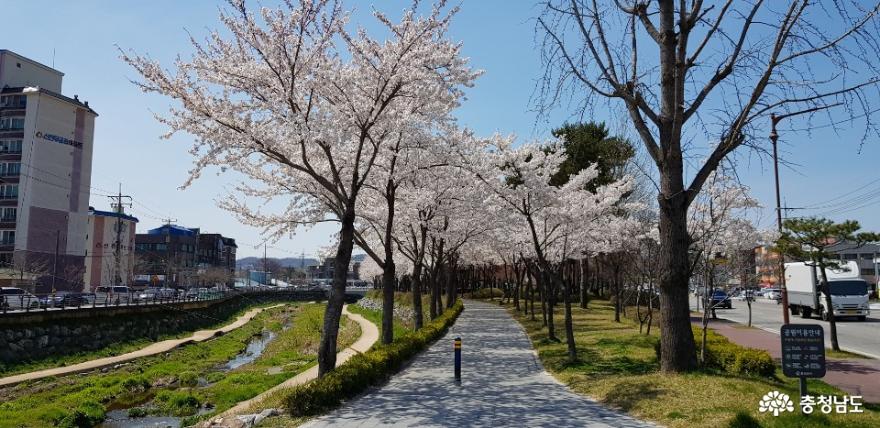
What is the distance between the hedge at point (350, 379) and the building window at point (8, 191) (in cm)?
5818

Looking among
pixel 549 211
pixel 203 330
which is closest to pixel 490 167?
pixel 549 211

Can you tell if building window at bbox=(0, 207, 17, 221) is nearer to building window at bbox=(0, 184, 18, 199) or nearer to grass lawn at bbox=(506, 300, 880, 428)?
building window at bbox=(0, 184, 18, 199)

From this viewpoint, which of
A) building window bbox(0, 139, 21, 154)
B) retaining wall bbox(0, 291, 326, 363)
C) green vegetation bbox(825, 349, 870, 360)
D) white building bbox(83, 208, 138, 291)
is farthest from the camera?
white building bbox(83, 208, 138, 291)

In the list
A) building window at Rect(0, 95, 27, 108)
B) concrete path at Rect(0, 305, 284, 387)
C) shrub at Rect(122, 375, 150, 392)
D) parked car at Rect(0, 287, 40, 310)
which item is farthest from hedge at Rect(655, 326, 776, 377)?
building window at Rect(0, 95, 27, 108)

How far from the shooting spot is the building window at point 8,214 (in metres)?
57.5

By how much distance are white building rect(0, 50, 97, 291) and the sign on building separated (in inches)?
2437

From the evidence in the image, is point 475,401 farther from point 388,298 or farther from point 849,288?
point 849,288

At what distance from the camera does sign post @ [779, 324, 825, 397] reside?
320 inches

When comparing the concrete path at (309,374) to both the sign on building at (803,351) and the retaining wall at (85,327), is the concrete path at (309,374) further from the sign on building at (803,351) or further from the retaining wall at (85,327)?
the retaining wall at (85,327)

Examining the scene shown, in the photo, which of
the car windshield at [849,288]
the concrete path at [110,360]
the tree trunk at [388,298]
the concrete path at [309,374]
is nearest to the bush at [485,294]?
the concrete path at [309,374]

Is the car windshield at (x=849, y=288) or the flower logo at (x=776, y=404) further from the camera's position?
the car windshield at (x=849, y=288)

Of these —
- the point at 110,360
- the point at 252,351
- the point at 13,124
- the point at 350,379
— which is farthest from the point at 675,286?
the point at 13,124

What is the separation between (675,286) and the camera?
10.5 m

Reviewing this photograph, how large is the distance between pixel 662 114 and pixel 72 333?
30926mm
